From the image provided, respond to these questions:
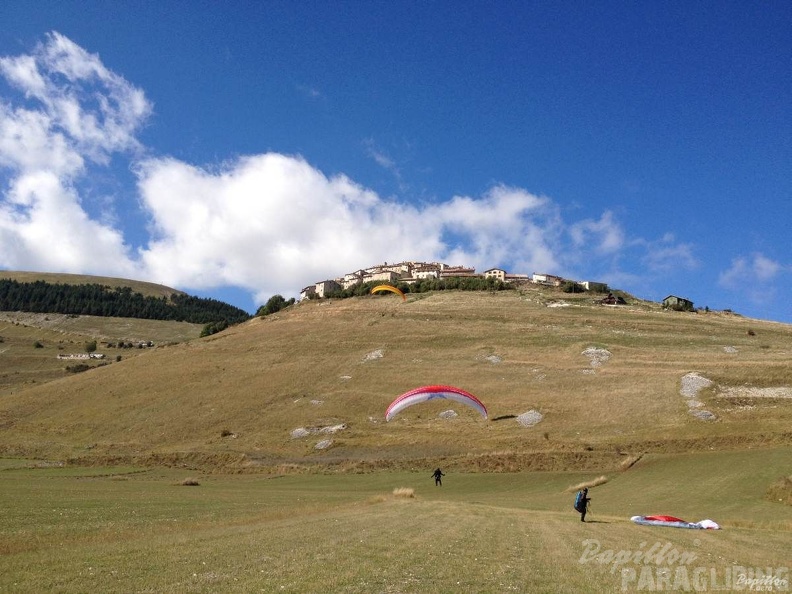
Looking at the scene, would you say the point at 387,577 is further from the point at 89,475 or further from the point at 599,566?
the point at 89,475

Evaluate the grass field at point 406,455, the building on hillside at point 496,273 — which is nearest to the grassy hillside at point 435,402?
the grass field at point 406,455

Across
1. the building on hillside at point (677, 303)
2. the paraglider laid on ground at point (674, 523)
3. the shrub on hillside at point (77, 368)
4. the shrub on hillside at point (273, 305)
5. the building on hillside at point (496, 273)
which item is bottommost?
the paraglider laid on ground at point (674, 523)

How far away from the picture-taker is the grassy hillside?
5725 cm

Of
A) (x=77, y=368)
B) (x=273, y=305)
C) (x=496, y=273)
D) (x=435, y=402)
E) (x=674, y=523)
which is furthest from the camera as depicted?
(x=496, y=273)

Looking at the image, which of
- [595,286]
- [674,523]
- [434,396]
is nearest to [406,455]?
[434,396]

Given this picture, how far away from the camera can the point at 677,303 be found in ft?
440

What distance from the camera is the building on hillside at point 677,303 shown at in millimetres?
133000

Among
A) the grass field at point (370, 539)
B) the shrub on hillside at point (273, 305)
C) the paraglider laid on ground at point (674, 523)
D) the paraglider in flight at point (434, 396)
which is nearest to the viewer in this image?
the grass field at point (370, 539)

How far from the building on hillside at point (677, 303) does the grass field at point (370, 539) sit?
103445mm

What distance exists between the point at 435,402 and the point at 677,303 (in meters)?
85.0

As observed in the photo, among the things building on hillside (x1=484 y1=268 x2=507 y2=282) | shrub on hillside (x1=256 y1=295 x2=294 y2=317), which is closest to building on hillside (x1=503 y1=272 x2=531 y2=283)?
building on hillside (x1=484 y1=268 x2=507 y2=282)

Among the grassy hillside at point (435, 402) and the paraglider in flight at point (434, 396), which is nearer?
the paraglider in flight at point (434, 396)

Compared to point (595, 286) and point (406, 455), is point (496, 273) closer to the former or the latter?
point (595, 286)

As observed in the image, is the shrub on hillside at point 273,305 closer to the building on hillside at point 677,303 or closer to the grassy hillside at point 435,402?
the grassy hillside at point 435,402
